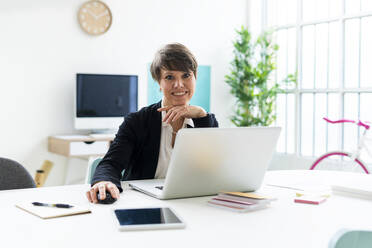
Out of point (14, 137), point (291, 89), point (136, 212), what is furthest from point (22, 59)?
point (136, 212)

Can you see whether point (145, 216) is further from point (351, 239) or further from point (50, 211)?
point (351, 239)

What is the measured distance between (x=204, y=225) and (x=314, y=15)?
444 cm

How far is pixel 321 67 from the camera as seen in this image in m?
5.15

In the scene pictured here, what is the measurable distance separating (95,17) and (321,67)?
8.23 feet

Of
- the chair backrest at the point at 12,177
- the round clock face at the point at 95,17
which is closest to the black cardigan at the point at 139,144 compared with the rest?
the chair backrest at the point at 12,177

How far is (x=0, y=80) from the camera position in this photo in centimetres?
412

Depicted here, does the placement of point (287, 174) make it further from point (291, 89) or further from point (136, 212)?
point (291, 89)

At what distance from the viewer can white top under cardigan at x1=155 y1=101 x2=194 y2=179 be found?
6.47 ft

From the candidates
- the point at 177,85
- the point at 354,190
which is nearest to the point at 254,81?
the point at 177,85

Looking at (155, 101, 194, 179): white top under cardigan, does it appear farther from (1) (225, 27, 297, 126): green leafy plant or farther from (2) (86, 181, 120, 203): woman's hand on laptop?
(1) (225, 27, 297, 126): green leafy plant

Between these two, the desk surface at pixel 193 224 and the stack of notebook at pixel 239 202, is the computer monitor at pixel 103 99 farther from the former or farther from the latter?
the stack of notebook at pixel 239 202

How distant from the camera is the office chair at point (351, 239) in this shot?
0.86m

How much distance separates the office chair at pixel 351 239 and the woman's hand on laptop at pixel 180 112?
1.01 meters

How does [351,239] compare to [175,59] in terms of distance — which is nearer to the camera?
[351,239]
